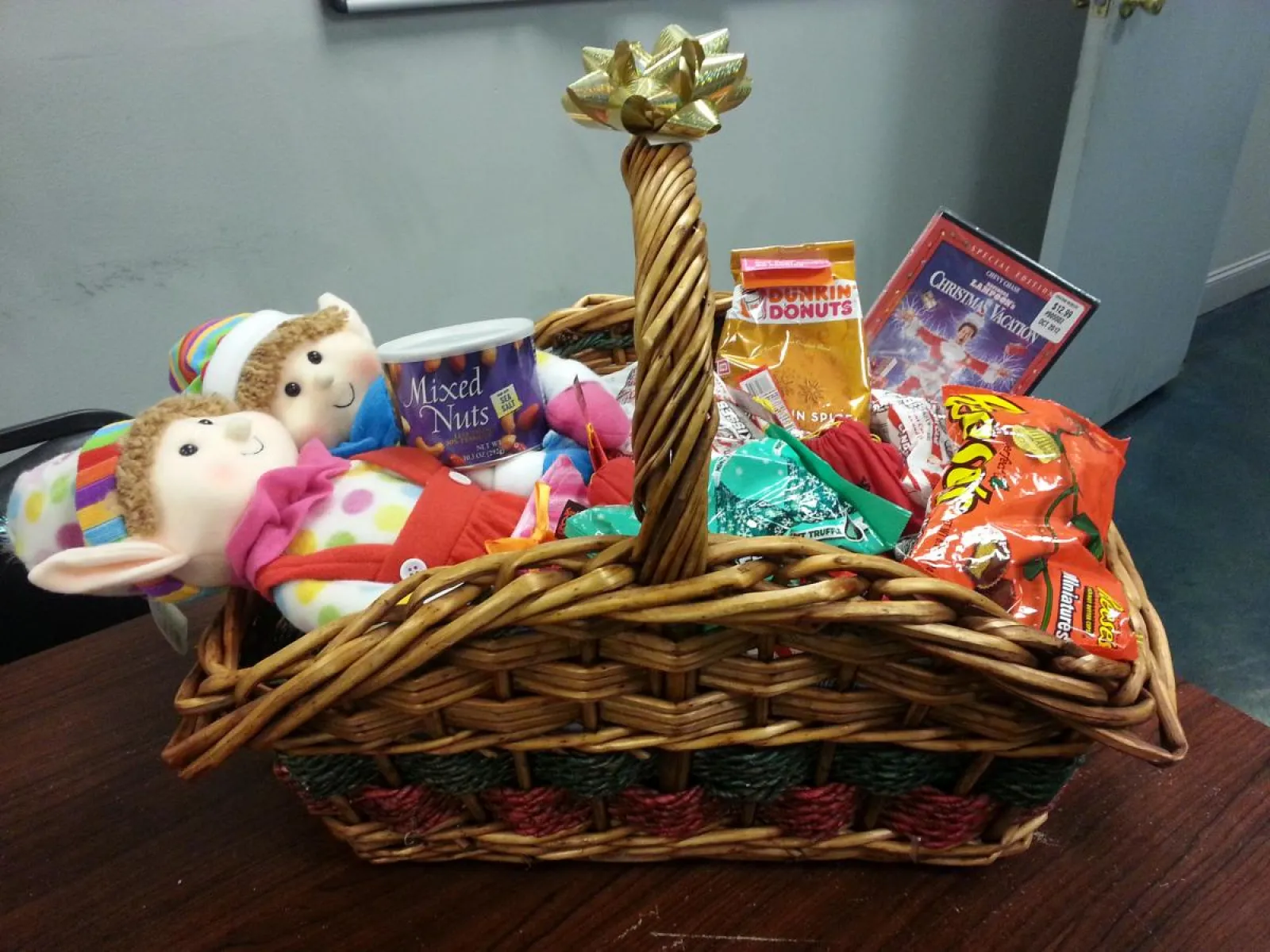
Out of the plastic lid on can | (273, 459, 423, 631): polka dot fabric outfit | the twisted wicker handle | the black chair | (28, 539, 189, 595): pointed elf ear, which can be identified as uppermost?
the twisted wicker handle

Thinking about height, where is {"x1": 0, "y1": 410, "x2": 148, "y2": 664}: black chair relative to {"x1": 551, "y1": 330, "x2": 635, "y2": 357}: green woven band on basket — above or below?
below

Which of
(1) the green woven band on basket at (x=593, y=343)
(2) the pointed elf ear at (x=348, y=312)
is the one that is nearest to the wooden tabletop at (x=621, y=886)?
(2) the pointed elf ear at (x=348, y=312)

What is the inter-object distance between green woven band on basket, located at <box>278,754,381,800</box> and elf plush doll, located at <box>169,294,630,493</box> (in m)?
0.24

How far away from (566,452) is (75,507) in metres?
0.33

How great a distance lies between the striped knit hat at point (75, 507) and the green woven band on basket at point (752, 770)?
0.37 metres

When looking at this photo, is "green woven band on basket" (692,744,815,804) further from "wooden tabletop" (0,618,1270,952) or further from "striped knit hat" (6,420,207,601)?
"striped knit hat" (6,420,207,601)

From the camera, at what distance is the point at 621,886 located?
1.62 feet

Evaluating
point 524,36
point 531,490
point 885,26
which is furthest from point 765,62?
point 531,490

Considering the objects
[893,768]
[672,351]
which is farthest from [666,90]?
[893,768]

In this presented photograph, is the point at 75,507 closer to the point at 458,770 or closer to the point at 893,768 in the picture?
the point at 458,770

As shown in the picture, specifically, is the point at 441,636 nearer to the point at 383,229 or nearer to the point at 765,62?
the point at 383,229

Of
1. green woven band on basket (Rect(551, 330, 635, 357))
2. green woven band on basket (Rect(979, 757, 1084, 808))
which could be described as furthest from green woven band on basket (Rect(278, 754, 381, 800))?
green woven band on basket (Rect(551, 330, 635, 357))

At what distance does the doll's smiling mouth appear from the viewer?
0.66 meters

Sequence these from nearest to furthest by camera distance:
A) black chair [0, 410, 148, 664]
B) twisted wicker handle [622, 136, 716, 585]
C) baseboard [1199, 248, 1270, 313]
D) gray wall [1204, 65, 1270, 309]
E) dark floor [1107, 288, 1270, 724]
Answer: twisted wicker handle [622, 136, 716, 585] → black chair [0, 410, 148, 664] → dark floor [1107, 288, 1270, 724] → gray wall [1204, 65, 1270, 309] → baseboard [1199, 248, 1270, 313]
